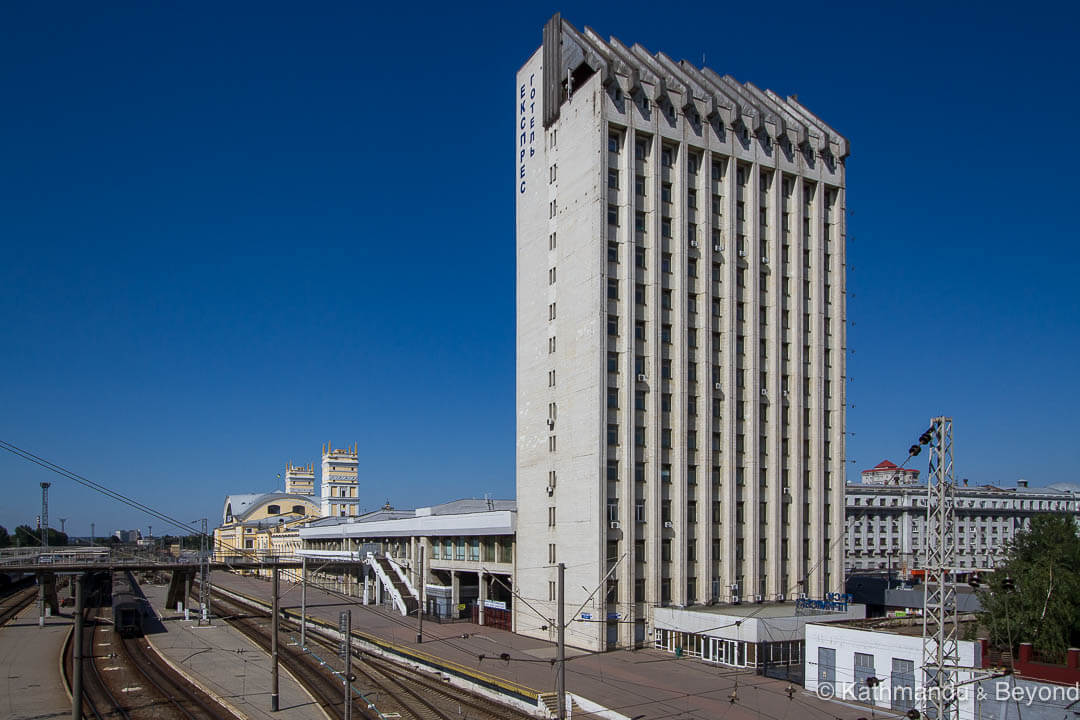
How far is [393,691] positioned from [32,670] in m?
28.2

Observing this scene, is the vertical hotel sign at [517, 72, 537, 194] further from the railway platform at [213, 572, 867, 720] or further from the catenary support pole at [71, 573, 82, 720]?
the catenary support pole at [71, 573, 82, 720]

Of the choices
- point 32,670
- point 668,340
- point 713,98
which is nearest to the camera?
point 32,670

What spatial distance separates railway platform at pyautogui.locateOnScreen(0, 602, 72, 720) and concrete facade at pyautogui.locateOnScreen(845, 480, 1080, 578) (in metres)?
102

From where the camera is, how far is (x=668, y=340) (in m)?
62.0

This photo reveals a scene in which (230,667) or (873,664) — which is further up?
(873,664)

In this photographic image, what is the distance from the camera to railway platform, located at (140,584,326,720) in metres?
45.3

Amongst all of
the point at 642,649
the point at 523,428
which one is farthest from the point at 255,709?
the point at 523,428

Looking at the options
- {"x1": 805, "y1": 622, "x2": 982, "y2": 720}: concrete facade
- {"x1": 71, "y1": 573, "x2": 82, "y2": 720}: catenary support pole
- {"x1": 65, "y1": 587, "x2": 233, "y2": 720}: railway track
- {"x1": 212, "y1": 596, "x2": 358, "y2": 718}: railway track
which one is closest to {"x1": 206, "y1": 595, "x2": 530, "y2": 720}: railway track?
{"x1": 212, "y1": 596, "x2": 358, "y2": 718}: railway track

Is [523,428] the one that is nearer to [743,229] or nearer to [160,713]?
[743,229]

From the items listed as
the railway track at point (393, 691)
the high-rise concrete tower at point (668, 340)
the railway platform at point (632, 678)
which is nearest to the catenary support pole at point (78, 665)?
the railway track at point (393, 691)

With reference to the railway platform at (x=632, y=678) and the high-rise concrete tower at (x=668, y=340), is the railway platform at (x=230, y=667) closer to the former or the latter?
the railway platform at (x=632, y=678)

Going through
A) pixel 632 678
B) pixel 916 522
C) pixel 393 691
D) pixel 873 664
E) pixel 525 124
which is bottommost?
pixel 916 522

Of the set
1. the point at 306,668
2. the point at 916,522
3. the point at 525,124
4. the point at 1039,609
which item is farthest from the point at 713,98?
the point at 916,522

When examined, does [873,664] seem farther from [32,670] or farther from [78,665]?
[32,670]
